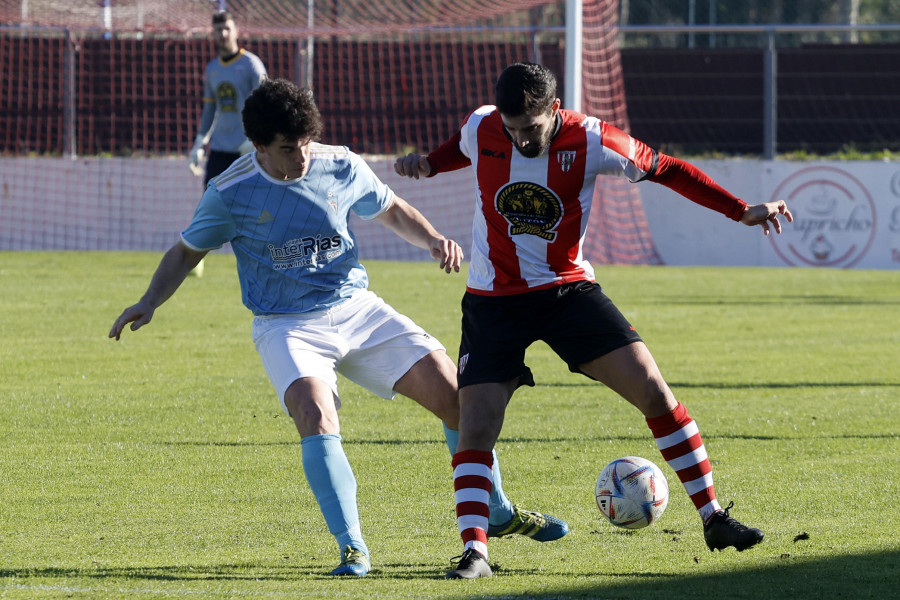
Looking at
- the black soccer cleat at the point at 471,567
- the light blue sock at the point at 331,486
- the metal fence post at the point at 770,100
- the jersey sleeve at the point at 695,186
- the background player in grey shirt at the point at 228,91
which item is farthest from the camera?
the metal fence post at the point at 770,100

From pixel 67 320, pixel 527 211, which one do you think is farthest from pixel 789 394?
pixel 67 320

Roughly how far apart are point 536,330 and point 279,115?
1.18m

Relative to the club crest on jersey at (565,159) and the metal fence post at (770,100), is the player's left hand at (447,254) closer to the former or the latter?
the club crest on jersey at (565,159)

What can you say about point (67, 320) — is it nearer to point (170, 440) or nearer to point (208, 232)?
point (170, 440)

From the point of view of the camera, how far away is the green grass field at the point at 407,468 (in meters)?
4.58

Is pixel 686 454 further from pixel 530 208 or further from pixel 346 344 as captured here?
pixel 346 344

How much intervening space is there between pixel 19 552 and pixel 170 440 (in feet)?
7.13

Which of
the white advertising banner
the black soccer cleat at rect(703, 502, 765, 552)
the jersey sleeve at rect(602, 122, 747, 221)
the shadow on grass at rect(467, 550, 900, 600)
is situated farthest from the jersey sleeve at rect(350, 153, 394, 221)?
the white advertising banner

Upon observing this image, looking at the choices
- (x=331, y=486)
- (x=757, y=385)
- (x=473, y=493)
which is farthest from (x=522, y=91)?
(x=757, y=385)

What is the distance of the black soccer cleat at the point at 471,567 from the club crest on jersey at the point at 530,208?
115cm

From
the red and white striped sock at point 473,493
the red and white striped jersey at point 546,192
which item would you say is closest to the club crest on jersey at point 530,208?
the red and white striped jersey at point 546,192

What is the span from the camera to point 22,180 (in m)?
18.0

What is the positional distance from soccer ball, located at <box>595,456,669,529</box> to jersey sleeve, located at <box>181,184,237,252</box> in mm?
1700

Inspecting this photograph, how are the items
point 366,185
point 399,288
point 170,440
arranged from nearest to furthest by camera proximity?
point 366,185
point 170,440
point 399,288
